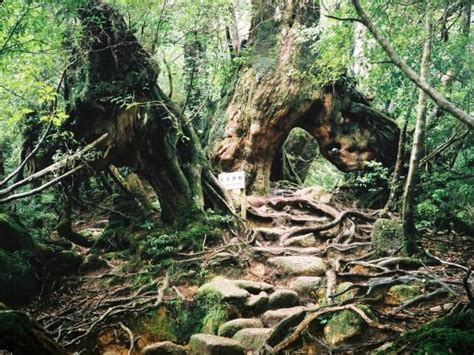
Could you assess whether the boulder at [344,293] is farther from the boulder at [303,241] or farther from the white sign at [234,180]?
the white sign at [234,180]

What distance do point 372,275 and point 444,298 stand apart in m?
1.08

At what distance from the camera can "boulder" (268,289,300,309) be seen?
6141 millimetres

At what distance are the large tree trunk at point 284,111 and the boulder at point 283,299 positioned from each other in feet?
19.1

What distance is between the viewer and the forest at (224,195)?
5051 millimetres

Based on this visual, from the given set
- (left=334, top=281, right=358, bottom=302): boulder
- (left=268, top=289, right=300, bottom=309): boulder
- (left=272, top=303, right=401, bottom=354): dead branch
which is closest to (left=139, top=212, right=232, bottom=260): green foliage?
(left=268, top=289, right=300, bottom=309): boulder

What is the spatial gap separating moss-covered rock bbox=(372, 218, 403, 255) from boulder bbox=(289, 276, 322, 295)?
4.95 feet

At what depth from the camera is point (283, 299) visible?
20.2 ft

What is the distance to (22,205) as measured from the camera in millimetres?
9875

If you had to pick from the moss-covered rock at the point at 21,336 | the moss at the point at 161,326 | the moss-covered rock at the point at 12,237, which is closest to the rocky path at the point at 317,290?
the moss at the point at 161,326

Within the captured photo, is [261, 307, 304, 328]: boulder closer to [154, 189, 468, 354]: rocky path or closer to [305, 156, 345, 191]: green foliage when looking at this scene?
[154, 189, 468, 354]: rocky path

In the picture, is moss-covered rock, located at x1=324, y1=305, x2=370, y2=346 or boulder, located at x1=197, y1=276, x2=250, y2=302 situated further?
boulder, located at x1=197, y1=276, x2=250, y2=302

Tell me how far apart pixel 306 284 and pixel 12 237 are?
17.5ft

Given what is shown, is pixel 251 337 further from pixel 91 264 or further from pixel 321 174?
pixel 321 174

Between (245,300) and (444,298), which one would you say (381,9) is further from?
(245,300)
